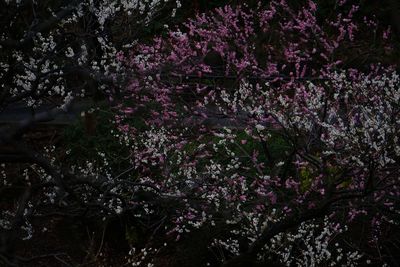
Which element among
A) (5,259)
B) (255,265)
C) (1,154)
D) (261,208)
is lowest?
(5,259)

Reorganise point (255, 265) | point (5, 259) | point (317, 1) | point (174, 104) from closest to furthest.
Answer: point (5, 259) → point (255, 265) → point (174, 104) → point (317, 1)

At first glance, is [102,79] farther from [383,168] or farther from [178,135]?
[178,135]

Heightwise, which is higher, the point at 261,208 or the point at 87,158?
the point at 87,158

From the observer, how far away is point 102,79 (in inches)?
207

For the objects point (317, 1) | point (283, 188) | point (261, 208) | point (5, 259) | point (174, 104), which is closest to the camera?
point (5, 259)

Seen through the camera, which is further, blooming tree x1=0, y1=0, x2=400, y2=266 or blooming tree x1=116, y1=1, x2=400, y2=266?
blooming tree x1=116, y1=1, x2=400, y2=266

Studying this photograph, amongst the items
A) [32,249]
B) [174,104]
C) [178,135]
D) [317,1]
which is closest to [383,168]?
[178,135]

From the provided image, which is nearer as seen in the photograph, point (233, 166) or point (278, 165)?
point (278, 165)

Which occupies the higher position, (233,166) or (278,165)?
(233,166)

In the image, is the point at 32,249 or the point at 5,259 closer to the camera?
the point at 5,259

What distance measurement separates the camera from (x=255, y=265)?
4863mm

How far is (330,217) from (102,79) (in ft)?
14.9

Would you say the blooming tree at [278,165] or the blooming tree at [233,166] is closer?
the blooming tree at [233,166]

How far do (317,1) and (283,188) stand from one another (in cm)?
1032
